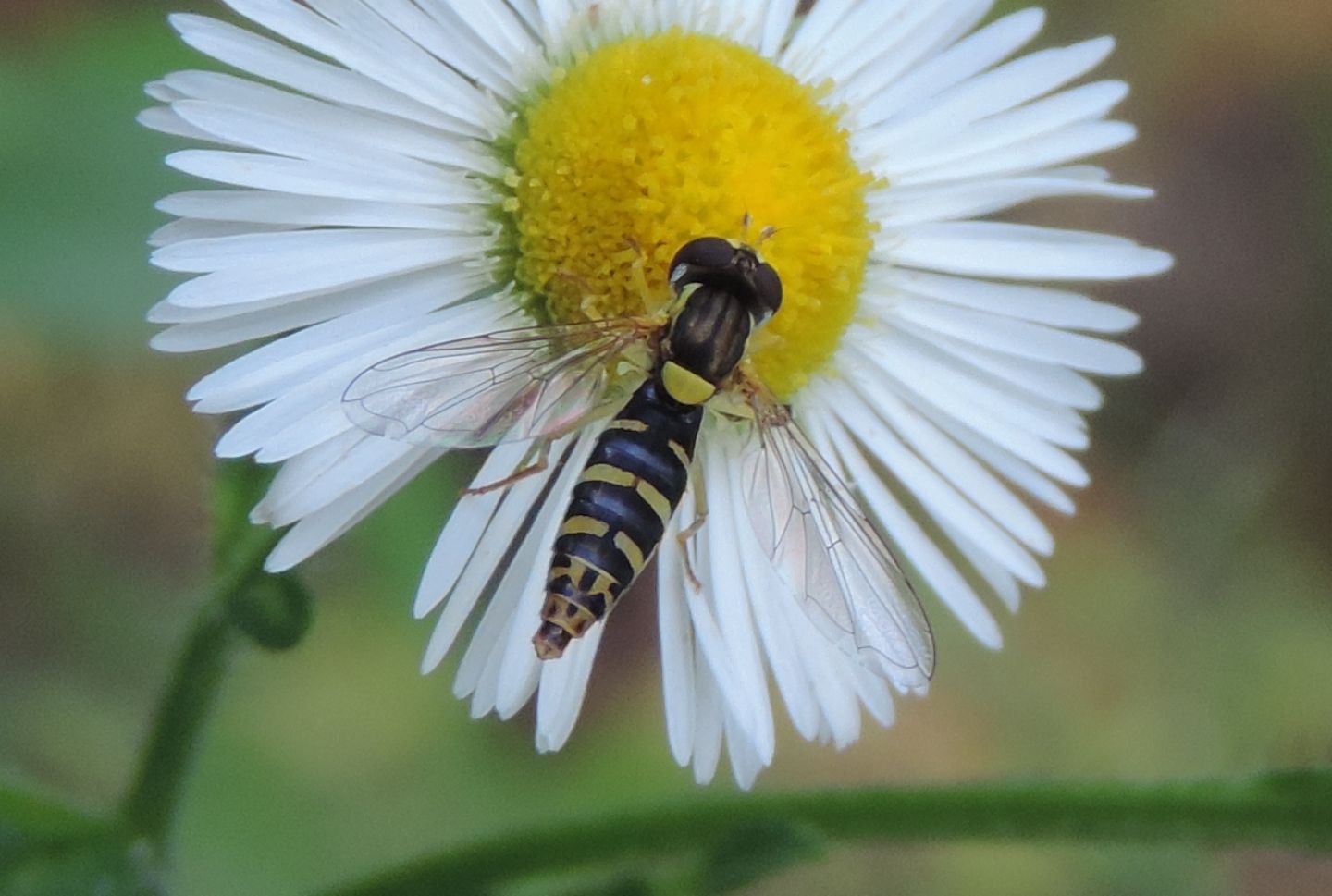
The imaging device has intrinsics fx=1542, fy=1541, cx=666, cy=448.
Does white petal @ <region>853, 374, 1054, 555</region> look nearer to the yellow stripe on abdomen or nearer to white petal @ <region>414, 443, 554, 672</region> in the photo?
the yellow stripe on abdomen

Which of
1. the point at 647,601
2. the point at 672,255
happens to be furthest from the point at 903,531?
the point at 647,601

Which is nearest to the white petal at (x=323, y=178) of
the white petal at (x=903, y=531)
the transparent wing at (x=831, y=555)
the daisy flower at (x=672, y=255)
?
the daisy flower at (x=672, y=255)

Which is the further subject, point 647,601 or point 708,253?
point 647,601

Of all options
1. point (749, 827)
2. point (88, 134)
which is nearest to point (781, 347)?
point (749, 827)

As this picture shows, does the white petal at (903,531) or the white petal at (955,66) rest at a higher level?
the white petal at (955,66)

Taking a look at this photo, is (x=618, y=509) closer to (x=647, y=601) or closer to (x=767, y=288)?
(x=767, y=288)

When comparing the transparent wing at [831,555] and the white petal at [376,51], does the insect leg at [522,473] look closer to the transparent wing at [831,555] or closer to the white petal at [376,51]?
the transparent wing at [831,555]
